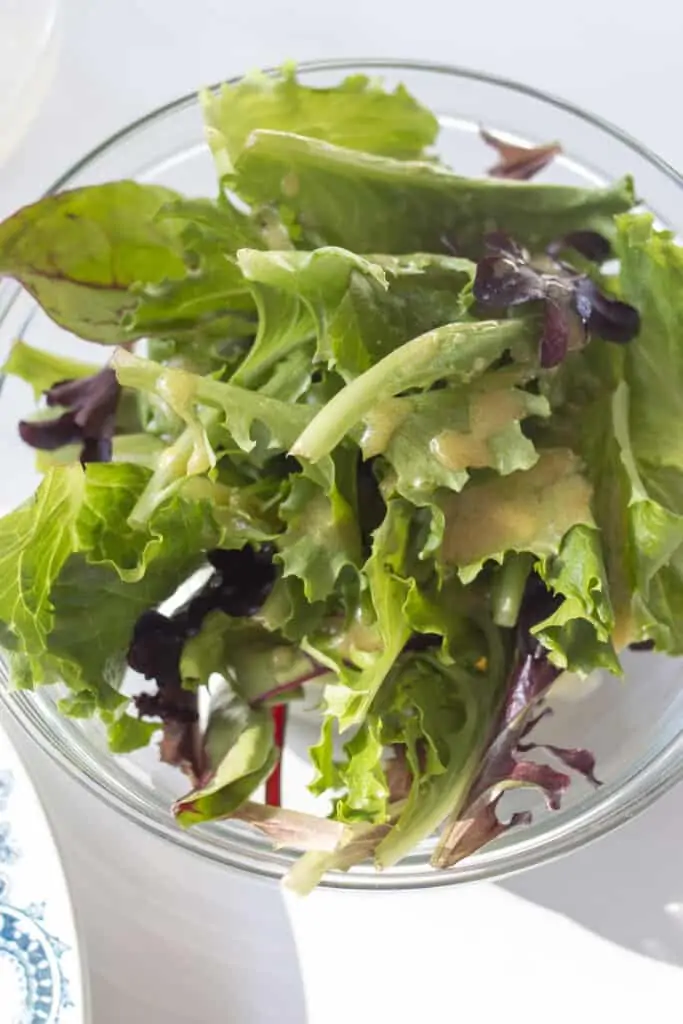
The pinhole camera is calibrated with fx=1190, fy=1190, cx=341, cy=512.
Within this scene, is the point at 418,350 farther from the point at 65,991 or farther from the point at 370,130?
the point at 65,991

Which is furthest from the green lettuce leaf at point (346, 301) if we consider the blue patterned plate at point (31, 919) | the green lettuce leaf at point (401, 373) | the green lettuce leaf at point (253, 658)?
the blue patterned plate at point (31, 919)

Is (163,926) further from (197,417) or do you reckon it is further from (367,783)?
(197,417)

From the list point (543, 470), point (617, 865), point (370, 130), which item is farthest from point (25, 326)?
point (617, 865)

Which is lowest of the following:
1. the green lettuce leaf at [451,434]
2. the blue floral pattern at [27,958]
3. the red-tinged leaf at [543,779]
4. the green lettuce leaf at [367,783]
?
the blue floral pattern at [27,958]

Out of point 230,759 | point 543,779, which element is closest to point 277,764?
point 230,759

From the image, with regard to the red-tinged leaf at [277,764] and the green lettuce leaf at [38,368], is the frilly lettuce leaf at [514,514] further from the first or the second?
the green lettuce leaf at [38,368]
